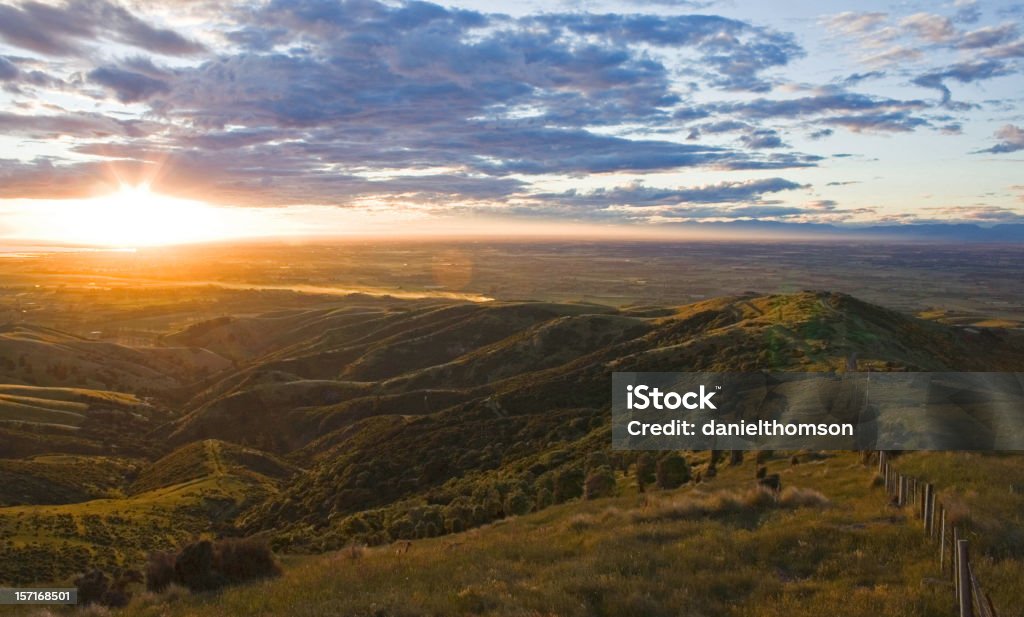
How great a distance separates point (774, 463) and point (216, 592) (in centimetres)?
2033

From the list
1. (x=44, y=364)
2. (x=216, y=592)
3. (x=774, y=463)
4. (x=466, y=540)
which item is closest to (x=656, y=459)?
(x=774, y=463)

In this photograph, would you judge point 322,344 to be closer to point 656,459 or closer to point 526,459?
point 526,459

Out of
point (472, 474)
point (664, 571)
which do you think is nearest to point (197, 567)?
point (664, 571)

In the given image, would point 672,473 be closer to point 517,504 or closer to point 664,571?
point 517,504

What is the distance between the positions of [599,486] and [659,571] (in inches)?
612

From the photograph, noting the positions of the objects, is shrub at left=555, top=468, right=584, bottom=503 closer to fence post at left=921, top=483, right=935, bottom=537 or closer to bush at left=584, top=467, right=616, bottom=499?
bush at left=584, top=467, right=616, bottom=499

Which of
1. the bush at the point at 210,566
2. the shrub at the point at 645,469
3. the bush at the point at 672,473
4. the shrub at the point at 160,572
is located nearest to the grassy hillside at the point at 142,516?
the shrub at the point at 160,572

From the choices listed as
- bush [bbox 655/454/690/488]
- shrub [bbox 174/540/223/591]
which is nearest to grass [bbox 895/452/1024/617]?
bush [bbox 655/454/690/488]

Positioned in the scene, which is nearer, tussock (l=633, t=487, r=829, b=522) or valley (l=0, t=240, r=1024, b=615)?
valley (l=0, t=240, r=1024, b=615)

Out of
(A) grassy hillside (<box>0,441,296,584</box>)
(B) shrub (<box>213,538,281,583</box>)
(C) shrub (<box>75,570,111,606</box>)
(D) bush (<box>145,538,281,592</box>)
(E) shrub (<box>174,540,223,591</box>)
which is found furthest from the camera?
(A) grassy hillside (<box>0,441,296,584</box>)

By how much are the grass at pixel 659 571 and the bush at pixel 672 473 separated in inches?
284

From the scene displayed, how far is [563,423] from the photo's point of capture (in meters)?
53.2

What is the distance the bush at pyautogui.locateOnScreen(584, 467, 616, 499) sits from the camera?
27.5 metres

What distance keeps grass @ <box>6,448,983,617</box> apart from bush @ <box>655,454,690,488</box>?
7.22 meters
